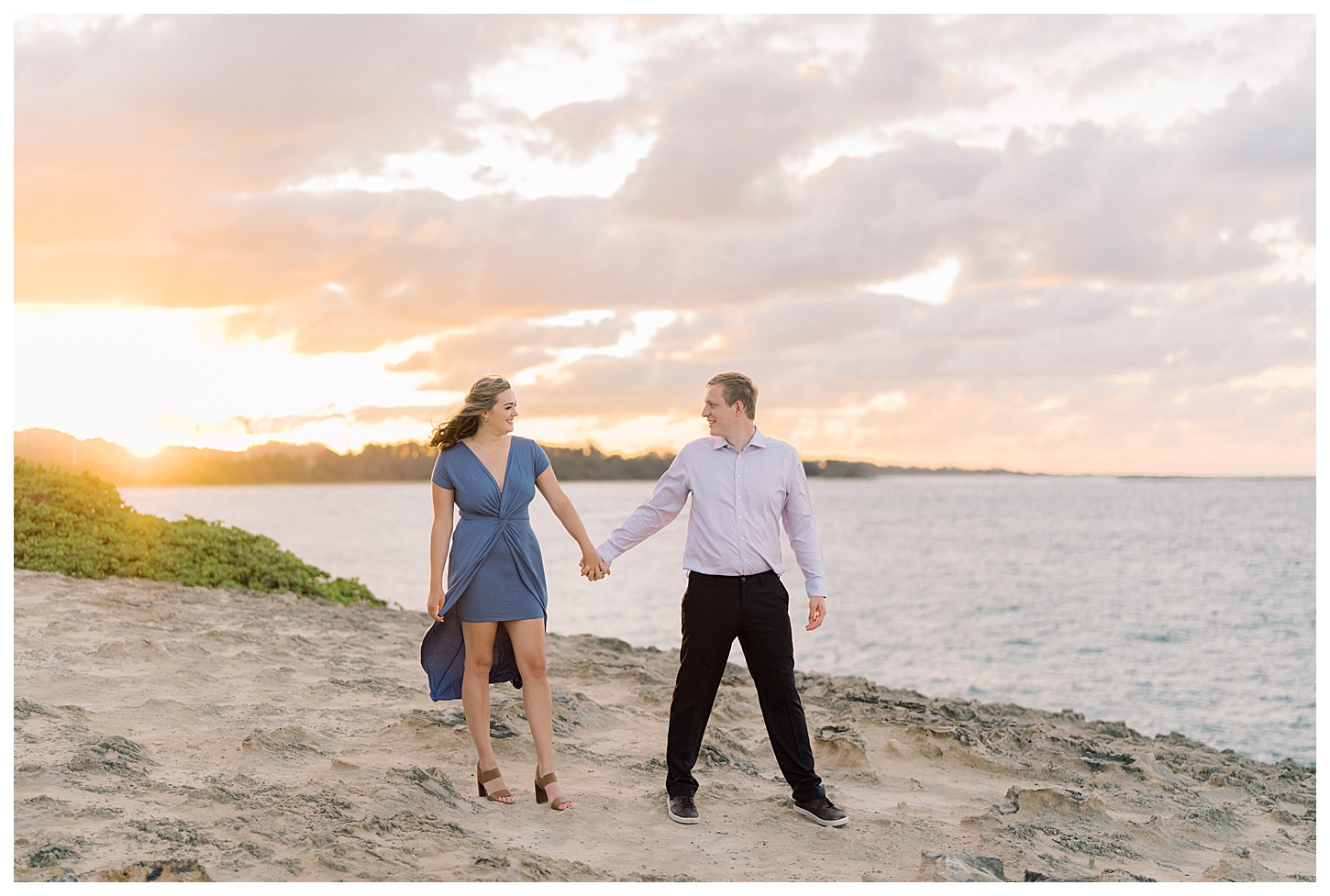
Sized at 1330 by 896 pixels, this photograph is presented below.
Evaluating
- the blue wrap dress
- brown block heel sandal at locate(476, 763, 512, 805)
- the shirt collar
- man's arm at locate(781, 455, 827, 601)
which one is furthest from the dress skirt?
man's arm at locate(781, 455, 827, 601)

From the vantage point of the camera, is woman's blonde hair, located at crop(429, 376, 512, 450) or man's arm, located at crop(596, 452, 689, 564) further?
man's arm, located at crop(596, 452, 689, 564)

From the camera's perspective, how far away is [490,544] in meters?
4.76

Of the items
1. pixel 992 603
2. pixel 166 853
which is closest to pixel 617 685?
pixel 166 853

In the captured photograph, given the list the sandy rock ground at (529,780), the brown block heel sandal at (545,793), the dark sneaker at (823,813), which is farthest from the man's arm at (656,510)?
the dark sneaker at (823,813)

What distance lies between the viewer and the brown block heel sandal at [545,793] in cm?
485

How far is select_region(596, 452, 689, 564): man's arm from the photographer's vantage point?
5035 mm

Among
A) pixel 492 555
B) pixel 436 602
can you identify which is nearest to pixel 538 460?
pixel 492 555

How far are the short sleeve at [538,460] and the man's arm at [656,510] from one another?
1.69 ft

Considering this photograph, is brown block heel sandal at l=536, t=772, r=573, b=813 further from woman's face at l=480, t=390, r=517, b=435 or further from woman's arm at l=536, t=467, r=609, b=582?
woman's face at l=480, t=390, r=517, b=435

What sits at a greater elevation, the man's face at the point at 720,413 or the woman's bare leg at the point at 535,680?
the man's face at the point at 720,413

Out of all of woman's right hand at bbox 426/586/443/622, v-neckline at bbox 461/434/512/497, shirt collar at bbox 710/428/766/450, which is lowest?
woman's right hand at bbox 426/586/443/622

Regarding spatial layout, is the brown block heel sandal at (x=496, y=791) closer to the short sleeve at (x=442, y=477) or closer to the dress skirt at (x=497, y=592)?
the dress skirt at (x=497, y=592)

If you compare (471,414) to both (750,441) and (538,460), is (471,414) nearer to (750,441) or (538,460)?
(538,460)

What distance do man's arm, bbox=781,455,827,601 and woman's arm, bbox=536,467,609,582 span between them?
1.03 meters
